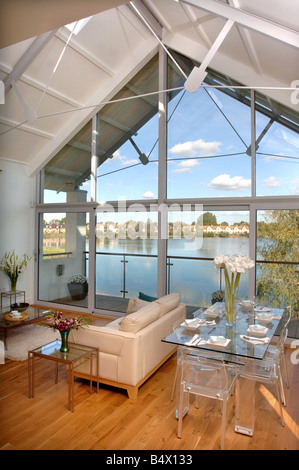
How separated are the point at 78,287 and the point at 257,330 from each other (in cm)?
429

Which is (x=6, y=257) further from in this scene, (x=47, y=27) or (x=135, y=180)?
(x=47, y=27)

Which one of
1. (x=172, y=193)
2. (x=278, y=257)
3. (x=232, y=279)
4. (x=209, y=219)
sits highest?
(x=172, y=193)

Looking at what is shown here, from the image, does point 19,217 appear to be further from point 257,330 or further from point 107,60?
point 257,330

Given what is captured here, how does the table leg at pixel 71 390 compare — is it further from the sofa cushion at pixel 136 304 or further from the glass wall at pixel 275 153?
the glass wall at pixel 275 153

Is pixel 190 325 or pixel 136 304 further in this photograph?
pixel 136 304

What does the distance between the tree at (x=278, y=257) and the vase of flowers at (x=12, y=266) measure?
4447 mm

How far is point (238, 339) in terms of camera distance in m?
2.93

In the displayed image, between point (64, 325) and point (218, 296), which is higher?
point (64, 325)

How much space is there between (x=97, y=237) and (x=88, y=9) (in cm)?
479

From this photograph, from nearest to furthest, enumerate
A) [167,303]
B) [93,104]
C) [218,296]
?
[167,303]
[218,296]
[93,104]

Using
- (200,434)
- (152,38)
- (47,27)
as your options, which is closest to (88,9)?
(47,27)

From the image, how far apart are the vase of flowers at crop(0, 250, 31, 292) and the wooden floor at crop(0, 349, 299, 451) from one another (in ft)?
10.00

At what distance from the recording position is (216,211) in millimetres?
5312

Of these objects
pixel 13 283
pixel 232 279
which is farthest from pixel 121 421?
pixel 13 283
